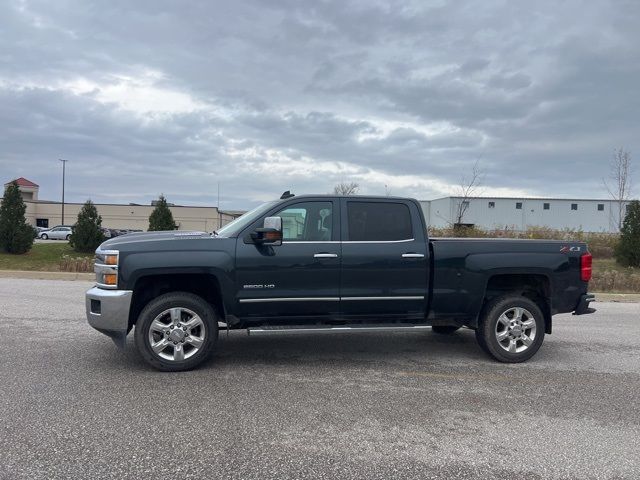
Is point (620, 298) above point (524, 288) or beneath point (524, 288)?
beneath

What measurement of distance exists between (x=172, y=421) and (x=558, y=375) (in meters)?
4.07

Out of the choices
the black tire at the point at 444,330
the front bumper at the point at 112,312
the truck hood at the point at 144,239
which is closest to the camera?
the front bumper at the point at 112,312

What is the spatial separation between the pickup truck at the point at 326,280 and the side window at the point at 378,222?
1 cm

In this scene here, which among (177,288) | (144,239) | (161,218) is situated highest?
(161,218)

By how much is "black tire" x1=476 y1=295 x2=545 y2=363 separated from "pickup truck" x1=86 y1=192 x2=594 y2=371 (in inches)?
0.5

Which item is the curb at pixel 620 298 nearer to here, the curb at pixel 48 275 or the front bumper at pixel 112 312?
the front bumper at pixel 112 312

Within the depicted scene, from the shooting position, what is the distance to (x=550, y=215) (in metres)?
60.8

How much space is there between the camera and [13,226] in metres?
22.0

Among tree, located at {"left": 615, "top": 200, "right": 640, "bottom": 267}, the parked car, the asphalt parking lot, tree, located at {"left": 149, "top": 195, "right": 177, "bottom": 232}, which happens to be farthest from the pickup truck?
the parked car

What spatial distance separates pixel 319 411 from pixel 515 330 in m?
2.85

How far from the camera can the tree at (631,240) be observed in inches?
757

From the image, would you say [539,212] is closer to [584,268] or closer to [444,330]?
[444,330]

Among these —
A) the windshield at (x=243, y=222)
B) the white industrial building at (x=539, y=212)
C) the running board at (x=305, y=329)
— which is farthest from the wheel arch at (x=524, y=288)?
the white industrial building at (x=539, y=212)

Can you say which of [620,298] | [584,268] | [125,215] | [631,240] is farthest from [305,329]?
[125,215]
